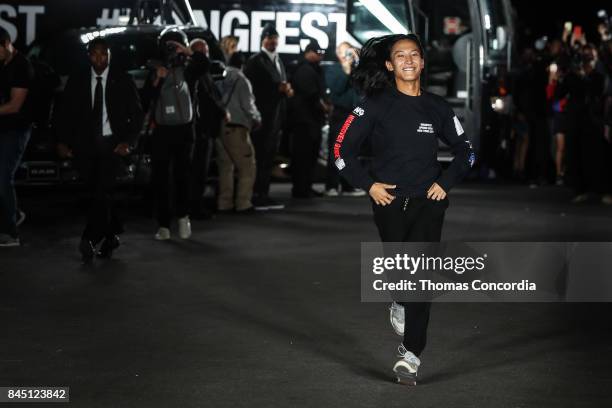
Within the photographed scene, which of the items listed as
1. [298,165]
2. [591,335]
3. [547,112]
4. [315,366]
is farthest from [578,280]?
[547,112]

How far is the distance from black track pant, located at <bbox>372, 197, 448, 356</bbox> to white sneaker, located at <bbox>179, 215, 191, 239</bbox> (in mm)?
6961

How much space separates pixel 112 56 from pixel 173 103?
12.6ft

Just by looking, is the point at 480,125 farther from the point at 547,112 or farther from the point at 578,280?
the point at 578,280

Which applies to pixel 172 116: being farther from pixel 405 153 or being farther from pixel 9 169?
pixel 405 153

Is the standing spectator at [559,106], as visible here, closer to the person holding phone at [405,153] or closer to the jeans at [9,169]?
the jeans at [9,169]

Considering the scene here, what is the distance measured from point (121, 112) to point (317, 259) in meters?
2.03

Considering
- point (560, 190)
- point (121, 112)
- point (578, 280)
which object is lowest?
point (560, 190)

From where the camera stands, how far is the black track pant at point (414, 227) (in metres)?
7.13

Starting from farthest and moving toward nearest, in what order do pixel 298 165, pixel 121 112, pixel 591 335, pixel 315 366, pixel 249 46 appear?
1. pixel 249 46
2. pixel 298 165
3. pixel 121 112
4. pixel 591 335
5. pixel 315 366

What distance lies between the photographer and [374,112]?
7.17 m

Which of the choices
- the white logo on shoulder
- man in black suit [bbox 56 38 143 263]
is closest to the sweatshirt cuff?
the white logo on shoulder

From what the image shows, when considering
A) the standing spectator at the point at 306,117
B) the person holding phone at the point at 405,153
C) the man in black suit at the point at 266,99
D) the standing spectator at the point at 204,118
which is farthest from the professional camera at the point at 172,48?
the person holding phone at the point at 405,153

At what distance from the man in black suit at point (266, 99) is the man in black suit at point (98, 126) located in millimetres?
5910

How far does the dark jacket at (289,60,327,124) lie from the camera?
755 inches
